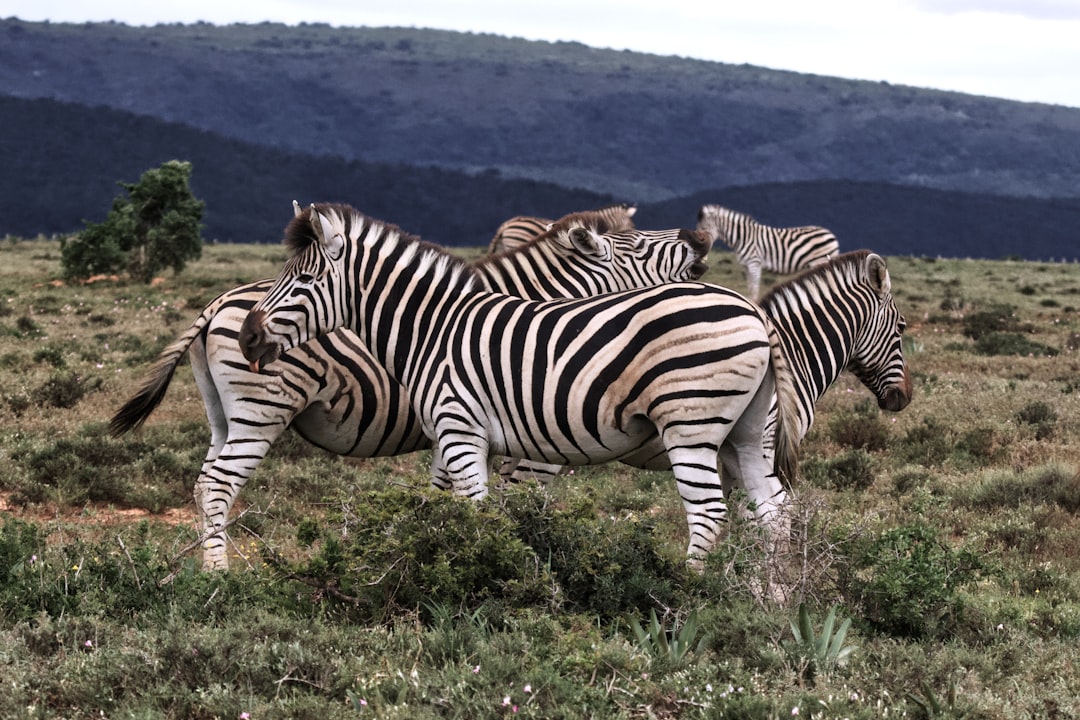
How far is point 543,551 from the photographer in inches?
244

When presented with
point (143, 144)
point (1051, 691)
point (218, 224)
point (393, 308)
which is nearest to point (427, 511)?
point (393, 308)

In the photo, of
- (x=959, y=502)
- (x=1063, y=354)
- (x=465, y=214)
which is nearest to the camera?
(x=959, y=502)

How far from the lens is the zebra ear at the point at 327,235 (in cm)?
724

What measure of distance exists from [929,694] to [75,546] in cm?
455

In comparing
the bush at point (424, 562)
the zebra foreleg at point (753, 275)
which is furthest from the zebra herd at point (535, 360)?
the zebra foreleg at point (753, 275)

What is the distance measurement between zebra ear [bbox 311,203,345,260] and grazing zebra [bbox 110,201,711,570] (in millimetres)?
887

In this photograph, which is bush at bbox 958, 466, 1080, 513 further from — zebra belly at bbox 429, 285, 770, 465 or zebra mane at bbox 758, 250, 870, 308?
zebra belly at bbox 429, 285, 770, 465

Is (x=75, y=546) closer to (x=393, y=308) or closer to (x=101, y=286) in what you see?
(x=393, y=308)

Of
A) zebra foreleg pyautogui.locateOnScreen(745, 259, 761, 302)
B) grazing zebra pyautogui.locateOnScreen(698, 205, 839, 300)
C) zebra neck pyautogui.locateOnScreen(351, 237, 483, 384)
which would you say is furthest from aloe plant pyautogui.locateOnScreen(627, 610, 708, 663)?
grazing zebra pyautogui.locateOnScreen(698, 205, 839, 300)

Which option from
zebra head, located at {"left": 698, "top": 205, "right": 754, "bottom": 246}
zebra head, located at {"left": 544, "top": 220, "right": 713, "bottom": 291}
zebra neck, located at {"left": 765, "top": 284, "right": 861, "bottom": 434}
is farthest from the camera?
zebra head, located at {"left": 698, "top": 205, "right": 754, "bottom": 246}

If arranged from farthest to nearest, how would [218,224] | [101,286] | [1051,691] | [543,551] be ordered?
[218,224], [101,286], [543,551], [1051,691]

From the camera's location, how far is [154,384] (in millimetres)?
8234

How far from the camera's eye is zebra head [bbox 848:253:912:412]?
8.30 meters

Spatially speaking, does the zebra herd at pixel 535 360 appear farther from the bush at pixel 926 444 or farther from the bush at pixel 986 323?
the bush at pixel 986 323
